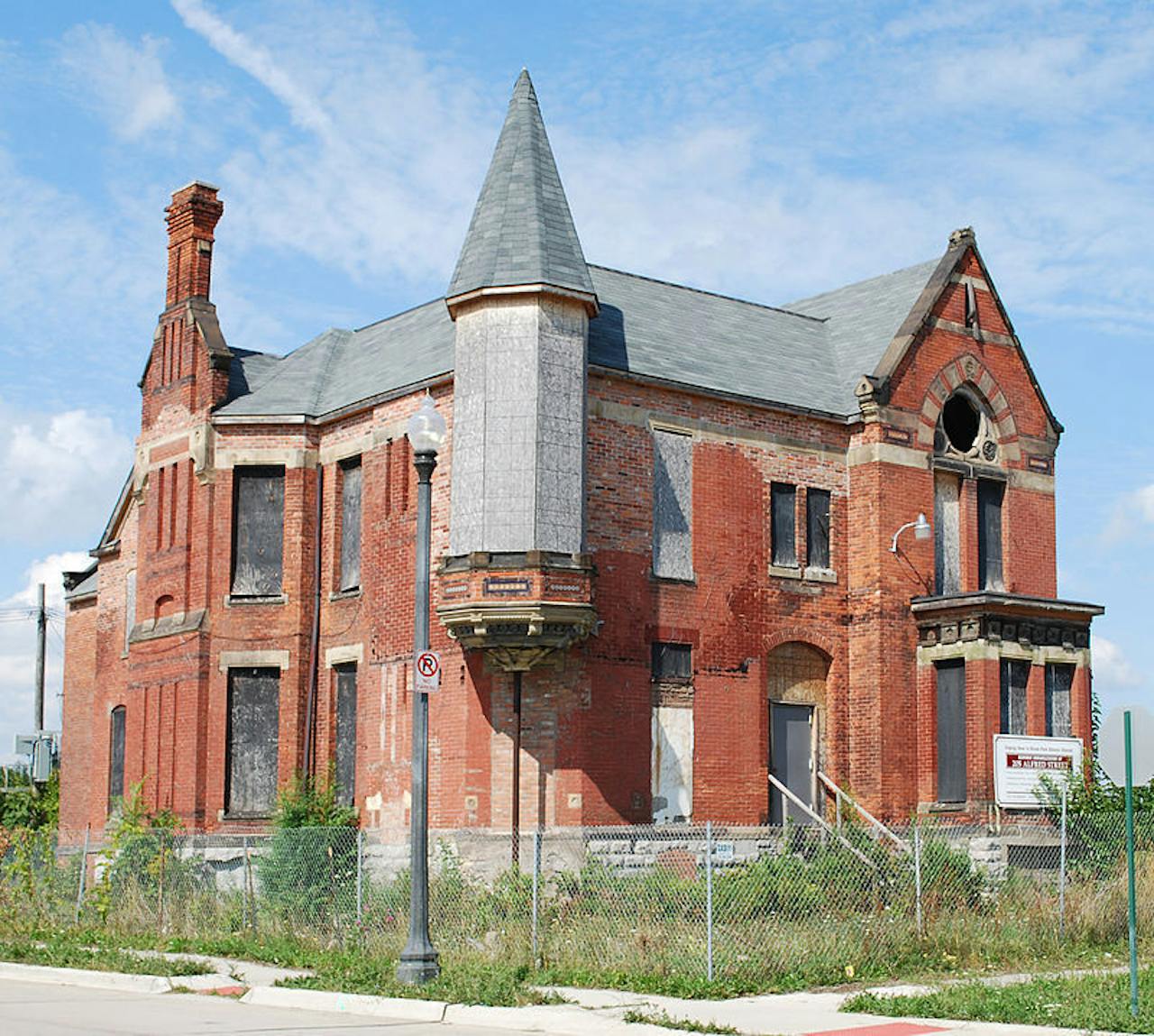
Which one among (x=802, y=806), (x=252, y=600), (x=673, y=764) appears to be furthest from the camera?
(x=252, y=600)

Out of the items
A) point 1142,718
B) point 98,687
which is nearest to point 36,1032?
point 1142,718

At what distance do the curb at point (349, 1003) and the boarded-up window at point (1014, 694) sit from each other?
1468cm

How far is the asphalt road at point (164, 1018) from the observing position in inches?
561

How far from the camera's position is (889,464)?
96.3ft

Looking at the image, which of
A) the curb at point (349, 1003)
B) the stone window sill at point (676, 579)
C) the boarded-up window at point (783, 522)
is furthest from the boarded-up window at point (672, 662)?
the curb at point (349, 1003)

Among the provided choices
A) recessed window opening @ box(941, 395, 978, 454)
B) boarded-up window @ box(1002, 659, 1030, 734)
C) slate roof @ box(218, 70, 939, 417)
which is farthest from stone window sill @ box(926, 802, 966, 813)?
slate roof @ box(218, 70, 939, 417)

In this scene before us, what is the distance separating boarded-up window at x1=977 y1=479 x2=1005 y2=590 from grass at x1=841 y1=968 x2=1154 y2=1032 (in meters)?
14.6

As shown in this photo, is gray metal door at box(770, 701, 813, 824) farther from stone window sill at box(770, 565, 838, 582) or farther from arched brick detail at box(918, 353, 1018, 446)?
arched brick detail at box(918, 353, 1018, 446)

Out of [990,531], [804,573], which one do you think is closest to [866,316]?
[990,531]

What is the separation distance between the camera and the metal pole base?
16.8 meters

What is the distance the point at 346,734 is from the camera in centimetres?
2902

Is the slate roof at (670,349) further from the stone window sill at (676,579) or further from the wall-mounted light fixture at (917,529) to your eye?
the stone window sill at (676,579)

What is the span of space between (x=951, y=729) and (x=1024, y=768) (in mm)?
1718

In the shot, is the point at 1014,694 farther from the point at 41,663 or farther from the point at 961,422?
the point at 41,663
